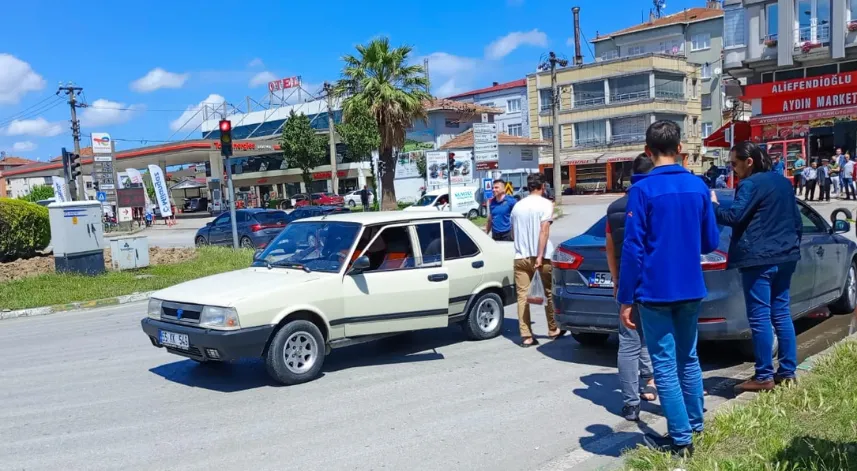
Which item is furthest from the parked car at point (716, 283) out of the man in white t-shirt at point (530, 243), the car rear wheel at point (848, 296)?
the man in white t-shirt at point (530, 243)

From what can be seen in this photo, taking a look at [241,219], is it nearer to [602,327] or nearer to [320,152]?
[602,327]

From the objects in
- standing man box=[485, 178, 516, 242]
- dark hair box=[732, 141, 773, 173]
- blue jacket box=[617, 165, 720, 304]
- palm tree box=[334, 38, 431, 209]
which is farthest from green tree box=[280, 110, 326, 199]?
blue jacket box=[617, 165, 720, 304]

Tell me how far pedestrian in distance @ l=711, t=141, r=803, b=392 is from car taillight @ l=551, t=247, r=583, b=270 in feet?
5.32

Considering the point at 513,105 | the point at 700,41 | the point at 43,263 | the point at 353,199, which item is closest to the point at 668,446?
the point at 43,263

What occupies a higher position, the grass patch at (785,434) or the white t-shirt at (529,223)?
the white t-shirt at (529,223)

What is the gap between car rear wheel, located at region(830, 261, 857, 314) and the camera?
329 inches

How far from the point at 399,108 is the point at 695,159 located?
3782 centimetres

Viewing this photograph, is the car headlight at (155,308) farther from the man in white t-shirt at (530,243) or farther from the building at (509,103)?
the building at (509,103)

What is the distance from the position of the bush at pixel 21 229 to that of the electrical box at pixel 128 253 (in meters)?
3.65

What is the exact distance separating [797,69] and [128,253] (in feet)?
98.4

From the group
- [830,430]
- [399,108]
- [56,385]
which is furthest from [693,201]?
→ [399,108]

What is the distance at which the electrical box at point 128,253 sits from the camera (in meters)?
16.6

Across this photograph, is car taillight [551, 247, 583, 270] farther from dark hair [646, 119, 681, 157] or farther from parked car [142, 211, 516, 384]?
dark hair [646, 119, 681, 157]

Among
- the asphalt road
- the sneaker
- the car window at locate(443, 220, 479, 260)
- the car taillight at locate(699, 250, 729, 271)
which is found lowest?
the asphalt road
